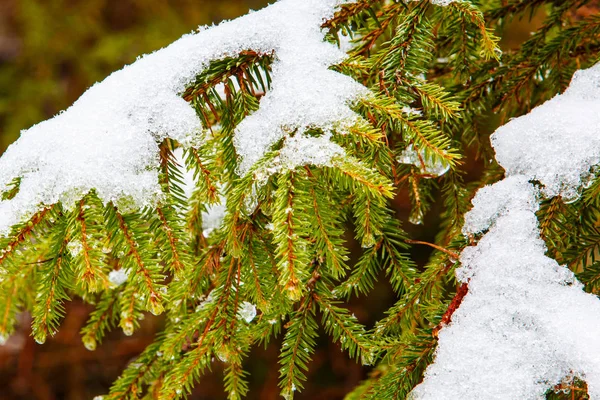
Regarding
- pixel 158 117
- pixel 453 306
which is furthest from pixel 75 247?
pixel 453 306

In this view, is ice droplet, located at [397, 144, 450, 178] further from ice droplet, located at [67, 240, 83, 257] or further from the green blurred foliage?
the green blurred foliage

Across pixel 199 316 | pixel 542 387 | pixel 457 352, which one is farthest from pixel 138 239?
pixel 542 387

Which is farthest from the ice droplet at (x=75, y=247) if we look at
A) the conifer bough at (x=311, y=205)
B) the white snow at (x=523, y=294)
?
the white snow at (x=523, y=294)

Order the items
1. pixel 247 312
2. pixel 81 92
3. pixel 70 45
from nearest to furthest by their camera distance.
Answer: pixel 247 312
pixel 70 45
pixel 81 92

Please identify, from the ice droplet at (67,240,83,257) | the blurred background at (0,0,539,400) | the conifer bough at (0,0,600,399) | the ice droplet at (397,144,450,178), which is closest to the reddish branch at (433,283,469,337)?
the conifer bough at (0,0,600,399)

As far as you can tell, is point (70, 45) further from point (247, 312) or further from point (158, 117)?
point (247, 312)

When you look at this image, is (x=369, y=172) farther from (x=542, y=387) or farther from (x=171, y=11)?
(x=171, y=11)
